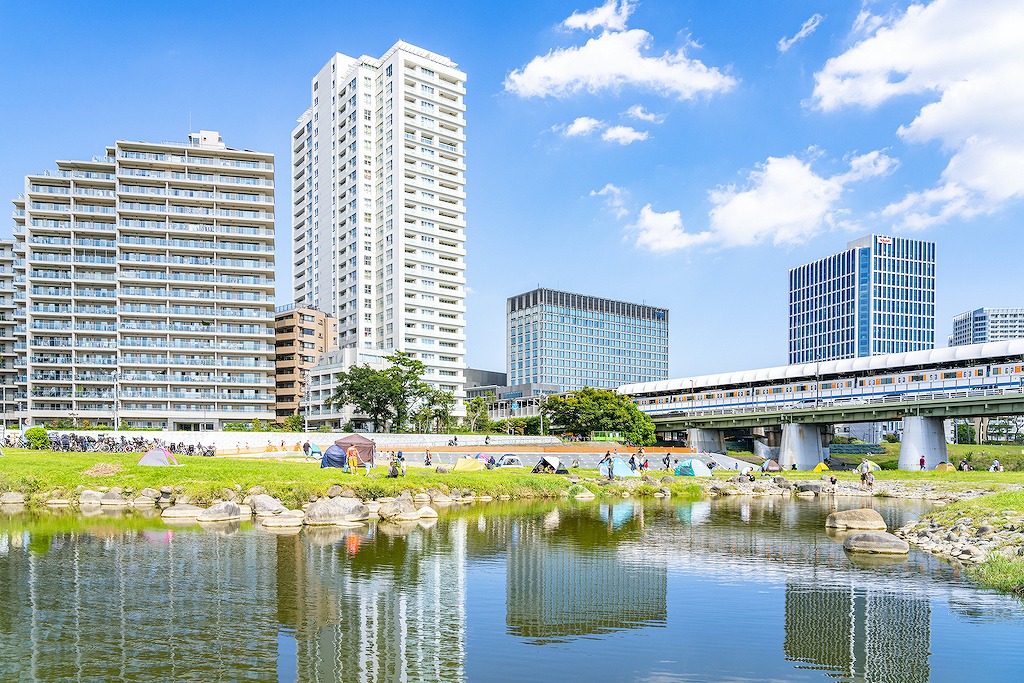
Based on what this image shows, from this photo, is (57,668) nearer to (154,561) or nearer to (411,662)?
(411,662)

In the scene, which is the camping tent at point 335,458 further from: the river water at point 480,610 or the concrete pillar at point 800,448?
the concrete pillar at point 800,448

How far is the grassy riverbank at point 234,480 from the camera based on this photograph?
144ft

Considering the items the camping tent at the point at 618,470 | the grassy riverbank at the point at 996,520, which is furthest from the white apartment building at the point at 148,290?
the grassy riverbank at the point at 996,520

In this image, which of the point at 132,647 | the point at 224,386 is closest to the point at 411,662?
the point at 132,647

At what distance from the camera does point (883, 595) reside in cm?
2309

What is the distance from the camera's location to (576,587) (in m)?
24.4

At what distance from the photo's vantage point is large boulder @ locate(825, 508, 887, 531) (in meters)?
36.8

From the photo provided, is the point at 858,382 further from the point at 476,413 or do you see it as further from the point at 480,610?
the point at 480,610

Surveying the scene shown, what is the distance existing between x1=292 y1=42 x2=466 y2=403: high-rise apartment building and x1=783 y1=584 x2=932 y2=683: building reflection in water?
384ft

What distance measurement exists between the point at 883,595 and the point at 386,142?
13872cm

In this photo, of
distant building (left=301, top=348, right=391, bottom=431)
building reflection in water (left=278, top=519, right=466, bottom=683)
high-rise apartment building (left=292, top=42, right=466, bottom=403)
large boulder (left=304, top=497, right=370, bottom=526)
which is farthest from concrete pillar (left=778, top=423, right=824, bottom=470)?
building reflection in water (left=278, top=519, right=466, bottom=683)

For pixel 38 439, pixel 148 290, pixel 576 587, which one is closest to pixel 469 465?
pixel 576 587

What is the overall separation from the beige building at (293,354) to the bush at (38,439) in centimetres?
6924

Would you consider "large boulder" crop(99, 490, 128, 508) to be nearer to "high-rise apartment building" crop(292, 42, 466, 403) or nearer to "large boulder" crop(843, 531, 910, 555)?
"large boulder" crop(843, 531, 910, 555)
